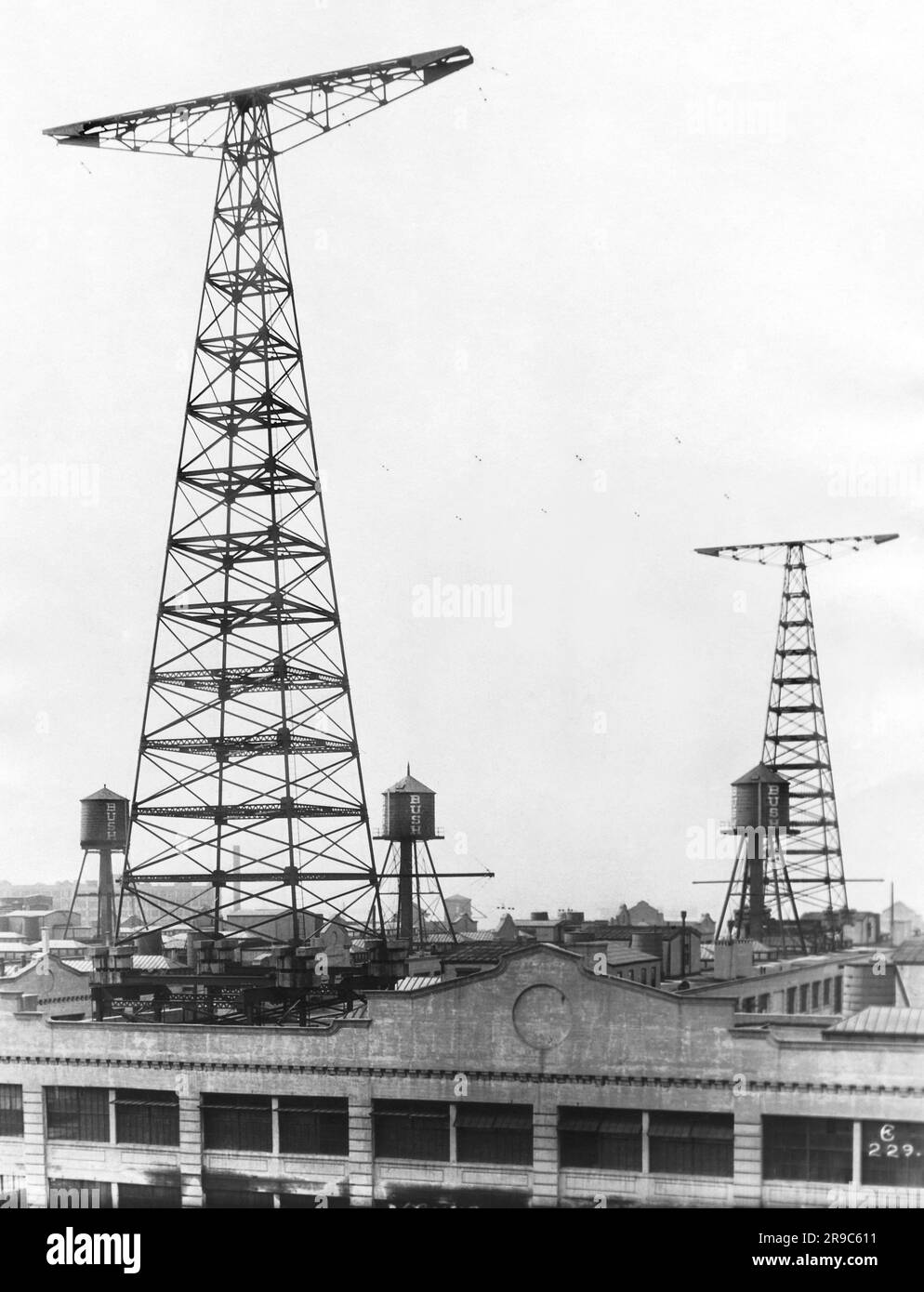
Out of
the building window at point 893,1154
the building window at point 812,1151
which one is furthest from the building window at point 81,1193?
the building window at point 893,1154

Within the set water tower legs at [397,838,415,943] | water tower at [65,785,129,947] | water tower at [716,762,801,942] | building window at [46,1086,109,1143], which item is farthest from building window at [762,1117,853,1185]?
water tower at [65,785,129,947]

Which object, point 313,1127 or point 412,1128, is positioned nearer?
point 412,1128

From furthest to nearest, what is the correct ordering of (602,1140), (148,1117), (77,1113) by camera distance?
(77,1113) < (148,1117) < (602,1140)

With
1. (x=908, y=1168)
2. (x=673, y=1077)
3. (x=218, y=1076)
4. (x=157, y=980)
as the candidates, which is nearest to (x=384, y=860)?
(x=157, y=980)

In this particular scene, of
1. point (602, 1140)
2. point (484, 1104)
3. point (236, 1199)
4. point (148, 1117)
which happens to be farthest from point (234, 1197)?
point (602, 1140)

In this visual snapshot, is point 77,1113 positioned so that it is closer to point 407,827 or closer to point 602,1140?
point 602,1140

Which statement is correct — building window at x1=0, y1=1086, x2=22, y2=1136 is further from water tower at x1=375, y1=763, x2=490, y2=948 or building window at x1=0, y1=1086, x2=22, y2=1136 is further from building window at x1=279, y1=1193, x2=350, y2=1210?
water tower at x1=375, y1=763, x2=490, y2=948
